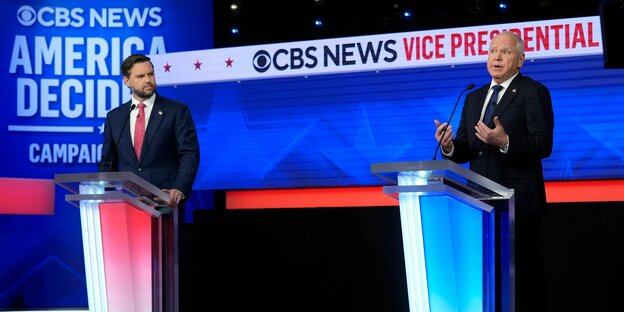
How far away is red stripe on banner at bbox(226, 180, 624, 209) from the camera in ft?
17.8

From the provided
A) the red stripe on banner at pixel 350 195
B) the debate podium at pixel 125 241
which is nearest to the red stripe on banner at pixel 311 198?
the red stripe on banner at pixel 350 195

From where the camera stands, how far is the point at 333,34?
6777mm

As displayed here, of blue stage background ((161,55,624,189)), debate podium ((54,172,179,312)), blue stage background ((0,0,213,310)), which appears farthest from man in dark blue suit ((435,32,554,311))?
blue stage background ((0,0,213,310))

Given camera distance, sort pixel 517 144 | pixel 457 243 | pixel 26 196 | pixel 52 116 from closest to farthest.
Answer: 1. pixel 457 243
2. pixel 517 144
3. pixel 26 196
4. pixel 52 116

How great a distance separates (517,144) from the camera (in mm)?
3094

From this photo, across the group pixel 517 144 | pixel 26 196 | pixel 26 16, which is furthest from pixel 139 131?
pixel 26 16

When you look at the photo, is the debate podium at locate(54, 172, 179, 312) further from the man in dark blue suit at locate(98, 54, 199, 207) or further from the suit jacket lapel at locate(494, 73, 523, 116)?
the suit jacket lapel at locate(494, 73, 523, 116)

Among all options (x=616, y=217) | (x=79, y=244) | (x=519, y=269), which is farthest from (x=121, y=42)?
(x=519, y=269)

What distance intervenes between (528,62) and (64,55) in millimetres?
3225

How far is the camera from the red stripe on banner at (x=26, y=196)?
619 cm

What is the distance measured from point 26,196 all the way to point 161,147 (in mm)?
2794

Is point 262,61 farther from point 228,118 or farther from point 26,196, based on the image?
point 26,196

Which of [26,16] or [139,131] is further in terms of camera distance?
[26,16]

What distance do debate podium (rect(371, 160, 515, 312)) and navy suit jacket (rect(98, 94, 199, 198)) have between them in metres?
1.38
